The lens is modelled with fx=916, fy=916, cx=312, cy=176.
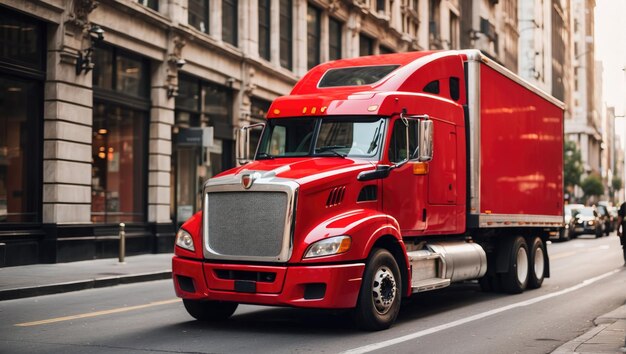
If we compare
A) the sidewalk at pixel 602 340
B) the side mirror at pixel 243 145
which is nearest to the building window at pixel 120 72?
the side mirror at pixel 243 145

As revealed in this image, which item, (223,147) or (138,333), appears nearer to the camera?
(138,333)

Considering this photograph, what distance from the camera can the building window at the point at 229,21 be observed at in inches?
1175

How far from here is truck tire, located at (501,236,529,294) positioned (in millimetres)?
15578

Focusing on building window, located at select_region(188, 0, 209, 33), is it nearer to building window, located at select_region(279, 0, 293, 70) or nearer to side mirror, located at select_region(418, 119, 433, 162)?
building window, located at select_region(279, 0, 293, 70)

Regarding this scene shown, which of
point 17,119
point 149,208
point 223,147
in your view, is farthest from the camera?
point 223,147

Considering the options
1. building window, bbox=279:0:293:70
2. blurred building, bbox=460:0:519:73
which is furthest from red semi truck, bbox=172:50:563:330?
blurred building, bbox=460:0:519:73

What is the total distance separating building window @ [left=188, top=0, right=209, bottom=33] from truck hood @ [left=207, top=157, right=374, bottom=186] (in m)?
17.2

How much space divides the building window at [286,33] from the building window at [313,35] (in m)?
1.42

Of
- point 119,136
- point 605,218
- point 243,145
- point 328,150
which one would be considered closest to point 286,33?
point 119,136

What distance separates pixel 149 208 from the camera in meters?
25.5

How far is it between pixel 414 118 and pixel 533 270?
6.31 m

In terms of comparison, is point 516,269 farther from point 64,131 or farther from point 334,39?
point 334,39

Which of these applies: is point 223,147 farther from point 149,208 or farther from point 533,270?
point 533,270

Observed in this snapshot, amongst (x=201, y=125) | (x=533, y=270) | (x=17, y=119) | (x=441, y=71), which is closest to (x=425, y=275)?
(x=441, y=71)
